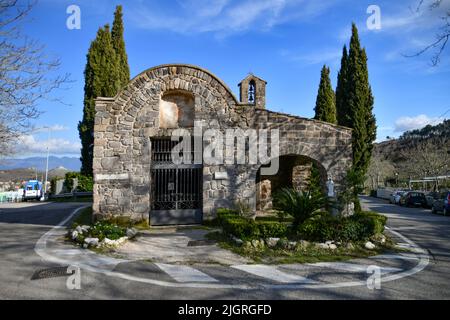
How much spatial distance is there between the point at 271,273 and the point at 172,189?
6203 millimetres

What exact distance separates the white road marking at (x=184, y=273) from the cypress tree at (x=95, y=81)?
20050mm

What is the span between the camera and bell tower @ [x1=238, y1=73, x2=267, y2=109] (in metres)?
17.6

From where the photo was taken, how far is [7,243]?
8.67m

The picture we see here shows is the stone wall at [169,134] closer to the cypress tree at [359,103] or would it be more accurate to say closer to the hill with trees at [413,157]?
the cypress tree at [359,103]

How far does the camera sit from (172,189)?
38.6 ft

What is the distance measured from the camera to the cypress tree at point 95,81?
79.4ft

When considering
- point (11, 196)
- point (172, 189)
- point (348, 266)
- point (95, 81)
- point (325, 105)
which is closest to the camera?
point (348, 266)

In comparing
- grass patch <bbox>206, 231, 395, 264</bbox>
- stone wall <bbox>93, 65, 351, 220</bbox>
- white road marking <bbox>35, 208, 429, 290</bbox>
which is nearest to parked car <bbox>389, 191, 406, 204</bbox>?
stone wall <bbox>93, 65, 351, 220</bbox>

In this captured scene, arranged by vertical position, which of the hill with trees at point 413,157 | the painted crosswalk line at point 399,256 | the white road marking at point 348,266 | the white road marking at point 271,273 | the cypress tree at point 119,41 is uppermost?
the cypress tree at point 119,41

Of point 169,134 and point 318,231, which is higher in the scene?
point 169,134

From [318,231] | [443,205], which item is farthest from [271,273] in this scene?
[443,205]

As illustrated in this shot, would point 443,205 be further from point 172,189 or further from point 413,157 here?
point 413,157

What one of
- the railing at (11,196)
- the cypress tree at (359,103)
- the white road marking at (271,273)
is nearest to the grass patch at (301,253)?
the white road marking at (271,273)
